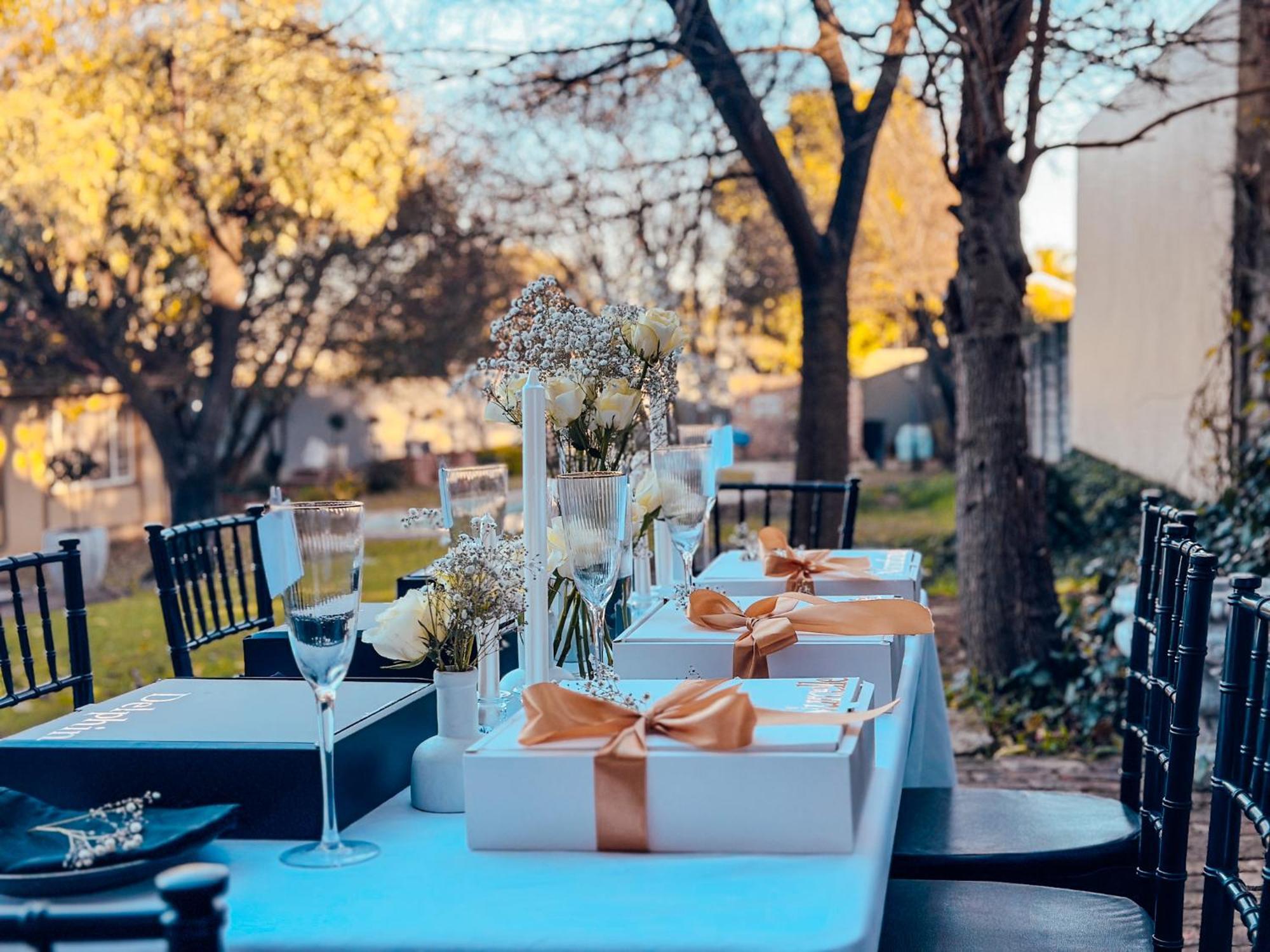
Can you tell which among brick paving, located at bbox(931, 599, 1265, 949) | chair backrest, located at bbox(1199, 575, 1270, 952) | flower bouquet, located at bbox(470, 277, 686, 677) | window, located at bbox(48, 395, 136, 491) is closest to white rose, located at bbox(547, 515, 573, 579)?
flower bouquet, located at bbox(470, 277, 686, 677)

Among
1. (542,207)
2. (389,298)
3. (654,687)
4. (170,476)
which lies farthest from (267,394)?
(654,687)

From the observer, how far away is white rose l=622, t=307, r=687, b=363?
1.90 m

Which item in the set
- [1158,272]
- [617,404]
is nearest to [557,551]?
[617,404]

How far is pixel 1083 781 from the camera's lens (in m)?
4.48

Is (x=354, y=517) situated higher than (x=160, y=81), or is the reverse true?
(x=160, y=81)

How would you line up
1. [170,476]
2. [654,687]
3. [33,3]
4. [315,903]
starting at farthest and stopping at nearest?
[170,476] → [33,3] → [654,687] → [315,903]

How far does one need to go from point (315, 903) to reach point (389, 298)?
1738 centimetres

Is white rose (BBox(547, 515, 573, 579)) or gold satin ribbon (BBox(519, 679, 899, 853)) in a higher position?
white rose (BBox(547, 515, 573, 579))

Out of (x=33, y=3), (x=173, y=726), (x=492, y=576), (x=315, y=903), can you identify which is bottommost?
(x=315, y=903)

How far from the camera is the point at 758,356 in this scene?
24.1 metres

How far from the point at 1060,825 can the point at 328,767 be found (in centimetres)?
147

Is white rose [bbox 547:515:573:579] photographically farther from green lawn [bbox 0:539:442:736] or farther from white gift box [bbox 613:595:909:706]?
green lawn [bbox 0:539:442:736]

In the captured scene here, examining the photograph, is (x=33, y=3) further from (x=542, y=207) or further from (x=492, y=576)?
(x=492, y=576)

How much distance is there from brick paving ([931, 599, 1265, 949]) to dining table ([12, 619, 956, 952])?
2.66m
